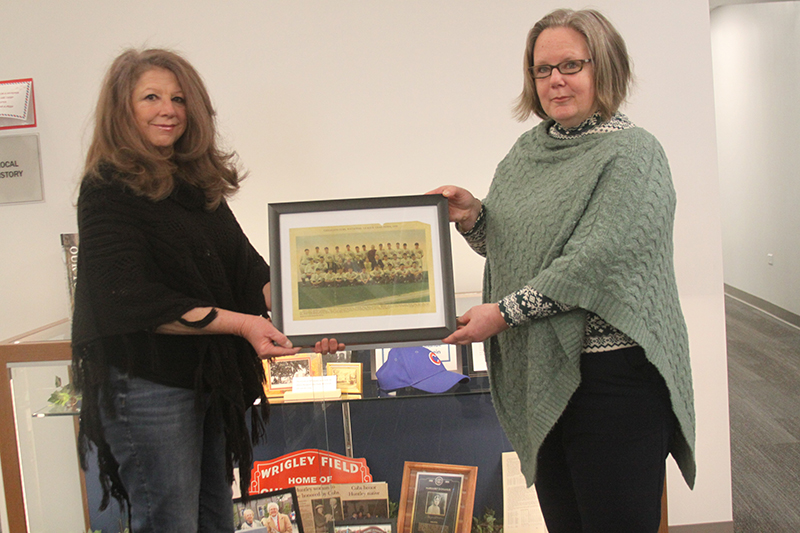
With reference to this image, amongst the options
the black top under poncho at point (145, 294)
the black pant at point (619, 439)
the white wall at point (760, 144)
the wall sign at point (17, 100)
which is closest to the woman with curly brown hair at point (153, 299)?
the black top under poncho at point (145, 294)

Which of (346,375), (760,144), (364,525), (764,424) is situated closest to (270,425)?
(346,375)

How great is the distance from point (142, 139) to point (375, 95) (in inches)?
45.2

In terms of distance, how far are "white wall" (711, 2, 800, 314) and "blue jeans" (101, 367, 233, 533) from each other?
18.6 feet

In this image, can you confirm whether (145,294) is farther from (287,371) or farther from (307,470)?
(307,470)

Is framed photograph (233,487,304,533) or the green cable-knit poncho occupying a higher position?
the green cable-knit poncho

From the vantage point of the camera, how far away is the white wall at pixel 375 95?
231 cm

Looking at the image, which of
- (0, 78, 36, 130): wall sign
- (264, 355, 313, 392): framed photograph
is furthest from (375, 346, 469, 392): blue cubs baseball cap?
(0, 78, 36, 130): wall sign

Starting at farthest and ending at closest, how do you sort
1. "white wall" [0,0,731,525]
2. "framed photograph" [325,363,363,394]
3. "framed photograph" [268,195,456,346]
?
1. "white wall" [0,0,731,525]
2. "framed photograph" [325,363,363,394]
3. "framed photograph" [268,195,456,346]

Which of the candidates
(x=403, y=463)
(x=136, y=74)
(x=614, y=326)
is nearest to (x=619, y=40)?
(x=614, y=326)

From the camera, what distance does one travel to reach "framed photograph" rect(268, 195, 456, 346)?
1508 millimetres

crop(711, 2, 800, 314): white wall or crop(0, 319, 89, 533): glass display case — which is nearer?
crop(0, 319, 89, 533): glass display case

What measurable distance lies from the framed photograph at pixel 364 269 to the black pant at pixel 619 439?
1.24ft

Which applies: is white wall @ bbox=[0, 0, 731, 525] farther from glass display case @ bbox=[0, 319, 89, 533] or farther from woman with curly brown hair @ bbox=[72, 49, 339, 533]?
woman with curly brown hair @ bbox=[72, 49, 339, 533]

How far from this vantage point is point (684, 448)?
4.58 ft
